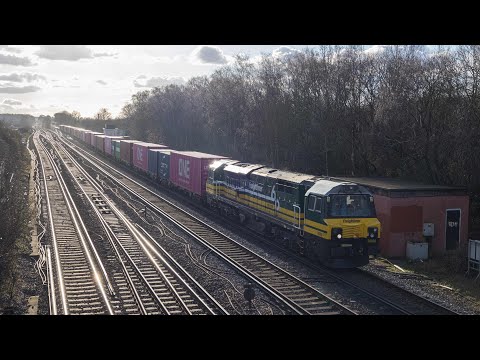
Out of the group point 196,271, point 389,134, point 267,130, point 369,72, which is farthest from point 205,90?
point 196,271

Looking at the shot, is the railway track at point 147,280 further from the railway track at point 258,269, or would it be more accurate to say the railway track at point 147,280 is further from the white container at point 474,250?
the white container at point 474,250

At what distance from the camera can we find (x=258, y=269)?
16.7 m

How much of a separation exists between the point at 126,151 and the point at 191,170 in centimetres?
2607

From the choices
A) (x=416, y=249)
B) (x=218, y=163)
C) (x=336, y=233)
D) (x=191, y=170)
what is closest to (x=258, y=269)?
(x=336, y=233)

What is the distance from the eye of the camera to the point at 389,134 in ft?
100

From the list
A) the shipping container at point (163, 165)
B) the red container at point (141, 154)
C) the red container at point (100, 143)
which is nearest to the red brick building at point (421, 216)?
the shipping container at point (163, 165)

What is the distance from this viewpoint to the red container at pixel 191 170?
2970 cm

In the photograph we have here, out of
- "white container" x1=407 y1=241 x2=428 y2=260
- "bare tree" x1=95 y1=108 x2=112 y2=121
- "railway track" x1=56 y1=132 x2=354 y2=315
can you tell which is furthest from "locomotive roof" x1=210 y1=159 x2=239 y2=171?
"bare tree" x1=95 y1=108 x2=112 y2=121

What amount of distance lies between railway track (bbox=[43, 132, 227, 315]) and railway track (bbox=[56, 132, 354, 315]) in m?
1.84

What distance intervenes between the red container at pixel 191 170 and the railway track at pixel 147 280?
6.54 metres

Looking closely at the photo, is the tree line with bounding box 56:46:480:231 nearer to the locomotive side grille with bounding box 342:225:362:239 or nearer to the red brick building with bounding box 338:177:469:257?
the red brick building with bounding box 338:177:469:257

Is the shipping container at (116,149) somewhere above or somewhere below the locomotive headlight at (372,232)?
above

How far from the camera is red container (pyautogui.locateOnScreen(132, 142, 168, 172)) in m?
45.4

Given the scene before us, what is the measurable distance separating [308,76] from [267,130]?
20.6 ft
